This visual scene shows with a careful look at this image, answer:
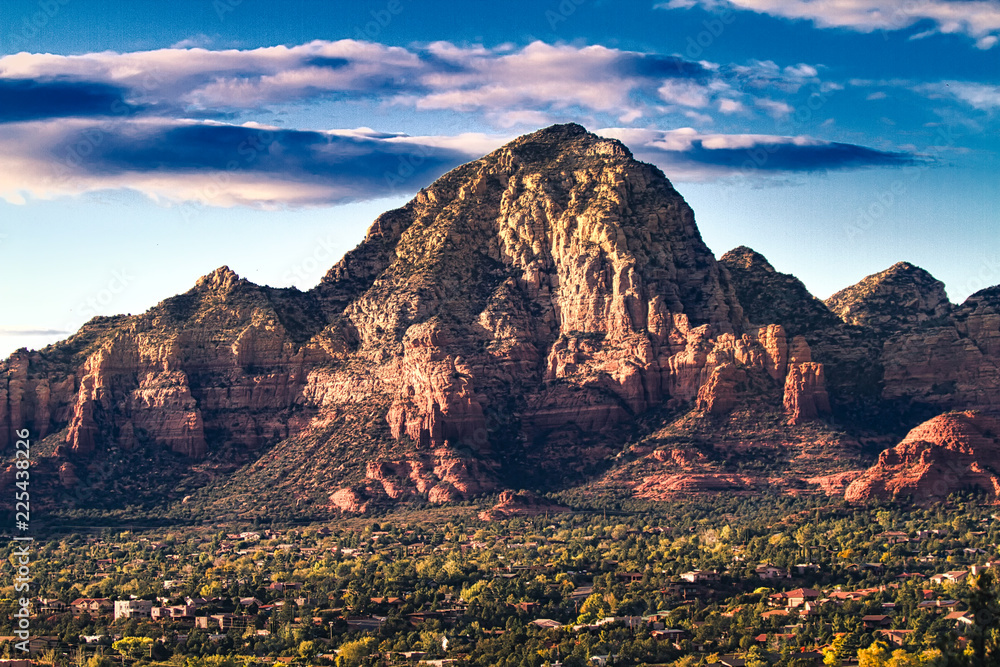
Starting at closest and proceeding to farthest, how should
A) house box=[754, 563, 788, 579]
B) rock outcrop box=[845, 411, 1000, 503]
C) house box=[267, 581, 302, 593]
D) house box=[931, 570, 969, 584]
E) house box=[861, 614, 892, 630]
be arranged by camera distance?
house box=[861, 614, 892, 630]
house box=[931, 570, 969, 584]
house box=[754, 563, 788, 579]
house box=[267, 581, 302, 593]
rock outcrop box=[845, 411, 1000, 503]

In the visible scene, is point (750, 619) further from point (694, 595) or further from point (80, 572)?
point (80, 572)

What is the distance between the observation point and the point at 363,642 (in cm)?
14925

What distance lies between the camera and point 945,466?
197250mm

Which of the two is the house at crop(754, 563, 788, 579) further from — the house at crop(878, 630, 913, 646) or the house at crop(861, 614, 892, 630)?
the house at crop(878, 630, 913, 646)

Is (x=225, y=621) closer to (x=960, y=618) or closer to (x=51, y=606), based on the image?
(x=51, y=606)

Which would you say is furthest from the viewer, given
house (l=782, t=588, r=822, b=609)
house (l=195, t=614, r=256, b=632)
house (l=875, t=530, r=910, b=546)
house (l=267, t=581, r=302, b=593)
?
house (l=875, t=530, r=910, b=546)

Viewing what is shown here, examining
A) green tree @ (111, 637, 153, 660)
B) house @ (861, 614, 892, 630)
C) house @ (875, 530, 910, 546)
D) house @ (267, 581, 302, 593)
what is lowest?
green tree @ (111, 637, 153, 660)

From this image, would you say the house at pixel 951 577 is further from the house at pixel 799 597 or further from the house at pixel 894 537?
the house at pixel 894 537

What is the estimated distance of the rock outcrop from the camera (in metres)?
196

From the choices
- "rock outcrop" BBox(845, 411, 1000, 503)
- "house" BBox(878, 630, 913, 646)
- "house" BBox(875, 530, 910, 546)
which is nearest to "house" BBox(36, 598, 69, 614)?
"house" BBox(878, 630, 913, 646)

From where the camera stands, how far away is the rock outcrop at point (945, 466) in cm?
19588

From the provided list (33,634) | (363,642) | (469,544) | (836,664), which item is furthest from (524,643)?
(469,544)

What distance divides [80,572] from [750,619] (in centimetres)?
6479

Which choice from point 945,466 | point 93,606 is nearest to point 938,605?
point 945,466
